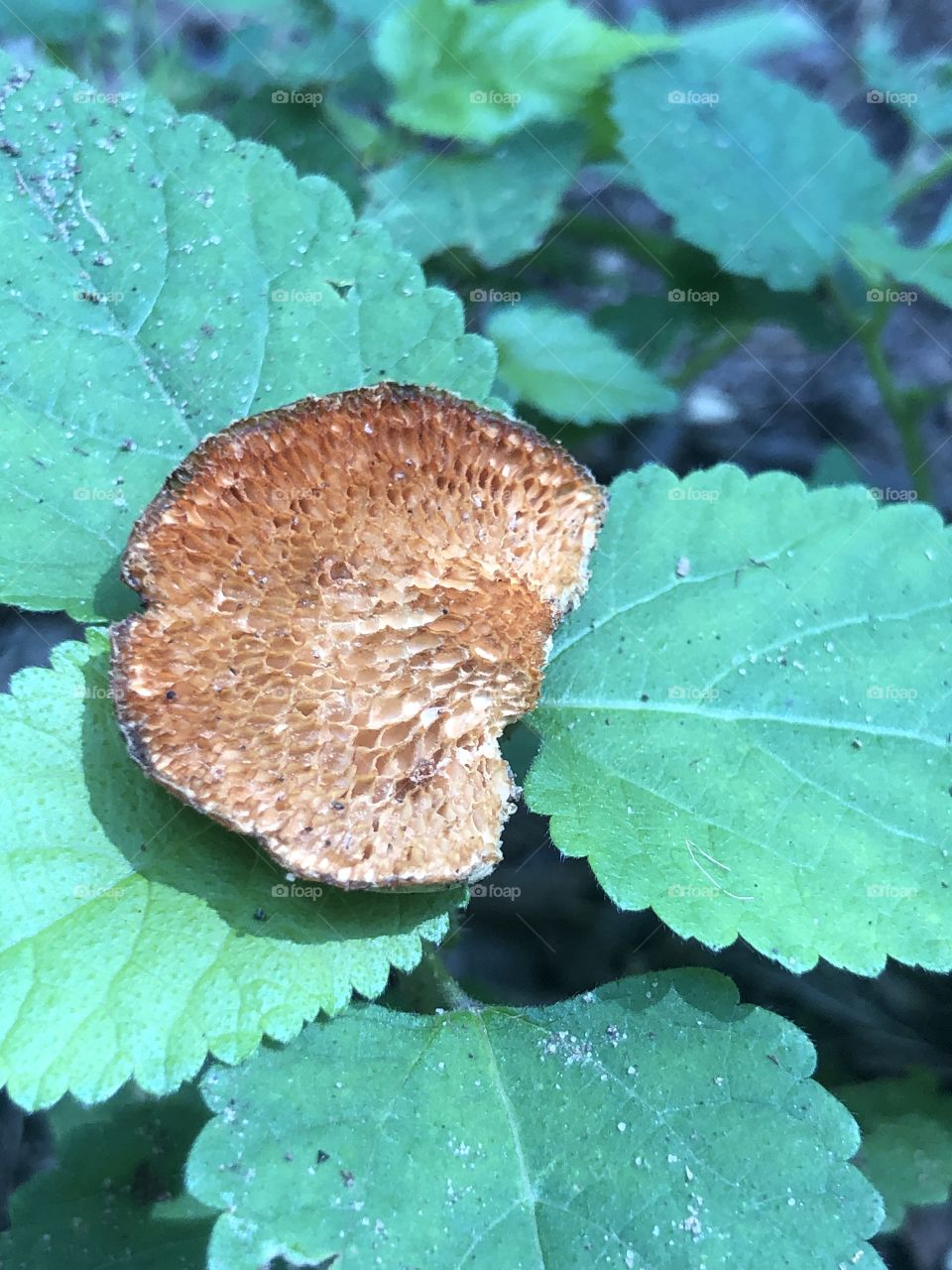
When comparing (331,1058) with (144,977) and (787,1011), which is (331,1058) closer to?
(144,977)

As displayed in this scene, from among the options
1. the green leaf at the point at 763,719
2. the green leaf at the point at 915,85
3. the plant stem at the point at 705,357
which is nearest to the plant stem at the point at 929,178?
the green leaf at the point at 915,85

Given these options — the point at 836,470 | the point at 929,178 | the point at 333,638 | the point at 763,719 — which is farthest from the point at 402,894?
the point at 929,178

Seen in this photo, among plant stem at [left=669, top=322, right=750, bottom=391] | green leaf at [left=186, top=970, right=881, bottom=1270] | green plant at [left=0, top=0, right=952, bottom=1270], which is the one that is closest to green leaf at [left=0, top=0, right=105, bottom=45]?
green plant at [left=0, top=0, right=952, bottom=1270]

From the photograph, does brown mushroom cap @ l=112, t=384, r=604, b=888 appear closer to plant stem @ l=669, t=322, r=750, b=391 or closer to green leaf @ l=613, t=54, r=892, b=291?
green leaf @ l=613, t=54, r=892, b=291

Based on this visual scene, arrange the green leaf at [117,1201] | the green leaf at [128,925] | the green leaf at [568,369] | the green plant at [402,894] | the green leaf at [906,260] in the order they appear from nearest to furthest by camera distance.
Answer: the green leaf at [128,925]
the green plant at [402,894]
the green leaf at [117,1201]
the green leaf at [906,260]
the green leaf at [568,369]

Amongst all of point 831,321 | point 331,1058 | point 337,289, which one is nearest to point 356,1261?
point 331,1058

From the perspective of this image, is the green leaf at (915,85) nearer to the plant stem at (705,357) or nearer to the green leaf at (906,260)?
the green leaf at (906,260)
